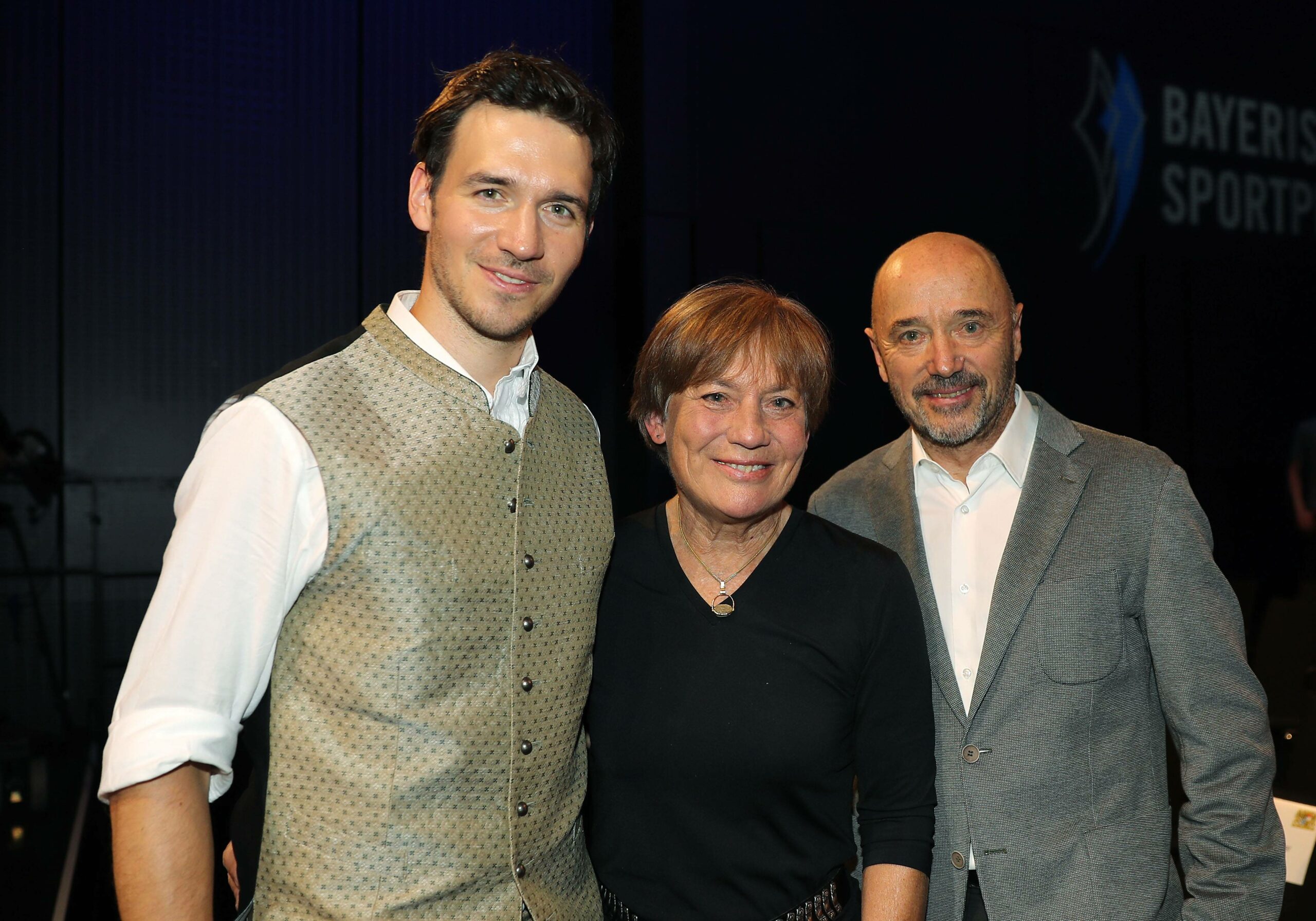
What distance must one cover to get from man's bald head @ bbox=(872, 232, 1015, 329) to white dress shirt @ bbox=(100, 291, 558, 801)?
1.23 m

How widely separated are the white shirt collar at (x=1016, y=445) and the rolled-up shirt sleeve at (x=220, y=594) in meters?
1.19

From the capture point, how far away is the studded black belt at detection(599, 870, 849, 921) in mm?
1664

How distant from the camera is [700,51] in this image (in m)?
4.36

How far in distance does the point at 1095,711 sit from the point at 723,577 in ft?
2.17

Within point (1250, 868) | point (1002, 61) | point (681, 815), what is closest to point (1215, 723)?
point (1250, 868)

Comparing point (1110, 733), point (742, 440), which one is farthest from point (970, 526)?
point (742, 440)

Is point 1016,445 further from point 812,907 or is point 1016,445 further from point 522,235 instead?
point 522,235

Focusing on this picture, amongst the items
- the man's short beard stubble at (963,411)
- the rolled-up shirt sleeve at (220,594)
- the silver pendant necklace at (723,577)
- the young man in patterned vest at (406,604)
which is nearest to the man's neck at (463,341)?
the young man in patterned vest at (406,604)

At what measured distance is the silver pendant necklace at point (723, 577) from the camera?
1.80 meters

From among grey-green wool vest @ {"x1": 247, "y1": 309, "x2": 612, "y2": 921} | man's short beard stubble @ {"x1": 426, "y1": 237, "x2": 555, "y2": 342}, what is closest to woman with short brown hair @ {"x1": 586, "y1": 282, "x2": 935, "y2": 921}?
grey-green wool vest @ {"x1": 247, "y1": 309, "x2": 612, "y2": 921}

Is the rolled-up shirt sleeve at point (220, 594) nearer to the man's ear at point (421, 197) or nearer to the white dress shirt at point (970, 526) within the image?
the man's ear at point (421, 197)

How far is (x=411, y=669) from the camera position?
142cm

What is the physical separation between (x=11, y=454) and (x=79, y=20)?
153cm

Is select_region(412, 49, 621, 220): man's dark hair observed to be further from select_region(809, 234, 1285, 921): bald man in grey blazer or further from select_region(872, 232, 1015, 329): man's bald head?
select_region(809, 234, 1285, 921): bald man in grey blazer
